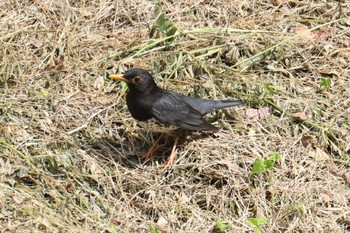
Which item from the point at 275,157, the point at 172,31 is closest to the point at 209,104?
the point at 275,157

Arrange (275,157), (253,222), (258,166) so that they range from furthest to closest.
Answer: (275,157), (258,166), (253,222)

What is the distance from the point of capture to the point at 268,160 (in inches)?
258

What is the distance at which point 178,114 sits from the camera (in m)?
6.95

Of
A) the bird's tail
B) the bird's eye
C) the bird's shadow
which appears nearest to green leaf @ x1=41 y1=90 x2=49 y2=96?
the bird's shadow

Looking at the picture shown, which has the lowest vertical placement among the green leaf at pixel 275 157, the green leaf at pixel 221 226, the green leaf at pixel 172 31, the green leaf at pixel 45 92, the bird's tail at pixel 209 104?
the green leaf at pixel 221 226

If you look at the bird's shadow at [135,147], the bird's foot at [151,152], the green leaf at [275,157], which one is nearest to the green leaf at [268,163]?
the green leaf at [275,157]

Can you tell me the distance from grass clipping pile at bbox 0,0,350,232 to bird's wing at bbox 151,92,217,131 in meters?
0.18

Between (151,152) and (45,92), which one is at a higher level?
(45,92)

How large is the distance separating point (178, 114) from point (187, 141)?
306mm

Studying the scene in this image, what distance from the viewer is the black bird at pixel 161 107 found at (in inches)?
265

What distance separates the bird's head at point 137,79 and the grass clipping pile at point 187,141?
1.85 ft

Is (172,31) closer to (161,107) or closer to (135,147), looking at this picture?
(161,107)

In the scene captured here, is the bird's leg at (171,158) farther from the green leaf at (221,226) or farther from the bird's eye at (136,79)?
the green leaf at (221,226)

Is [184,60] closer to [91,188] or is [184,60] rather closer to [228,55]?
[228,55]
